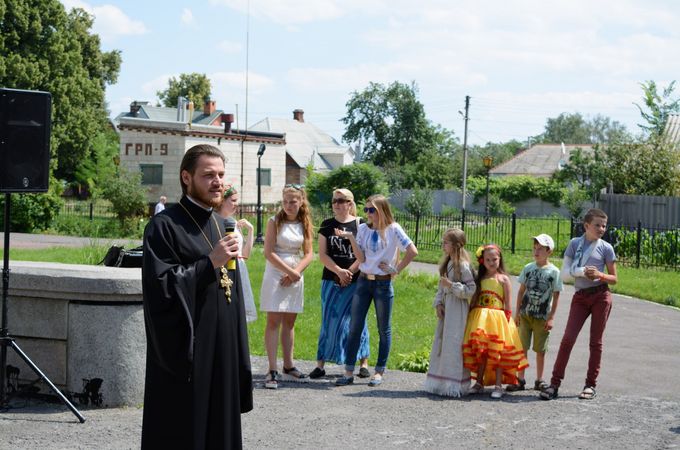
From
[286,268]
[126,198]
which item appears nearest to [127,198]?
[126,198]

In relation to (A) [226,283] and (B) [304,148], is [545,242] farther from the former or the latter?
(B) [304,148]

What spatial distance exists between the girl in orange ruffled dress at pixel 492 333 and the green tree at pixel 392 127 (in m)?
75.1

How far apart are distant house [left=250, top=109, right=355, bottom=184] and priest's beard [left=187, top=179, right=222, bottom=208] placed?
194ft

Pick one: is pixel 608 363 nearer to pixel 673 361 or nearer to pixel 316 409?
pixel 673 361

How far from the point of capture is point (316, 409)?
7.66m

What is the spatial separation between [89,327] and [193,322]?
10.5 feet

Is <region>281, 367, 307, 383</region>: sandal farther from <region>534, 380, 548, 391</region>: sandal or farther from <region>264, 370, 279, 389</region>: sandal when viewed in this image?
<region>534, 380, 548, 391</region>: sandal

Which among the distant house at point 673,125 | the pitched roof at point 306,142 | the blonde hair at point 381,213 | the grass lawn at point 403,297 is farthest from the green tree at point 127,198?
the pitched roof at point 306,142

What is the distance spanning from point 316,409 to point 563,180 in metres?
53.2

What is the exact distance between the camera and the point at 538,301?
8.67 m

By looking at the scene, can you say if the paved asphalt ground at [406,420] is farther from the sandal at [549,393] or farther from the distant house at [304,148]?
the distant house at [304,148]

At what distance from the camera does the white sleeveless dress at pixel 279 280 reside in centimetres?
877

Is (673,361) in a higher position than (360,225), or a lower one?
lower

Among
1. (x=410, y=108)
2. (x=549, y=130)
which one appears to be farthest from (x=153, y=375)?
(x=549, y=130)
